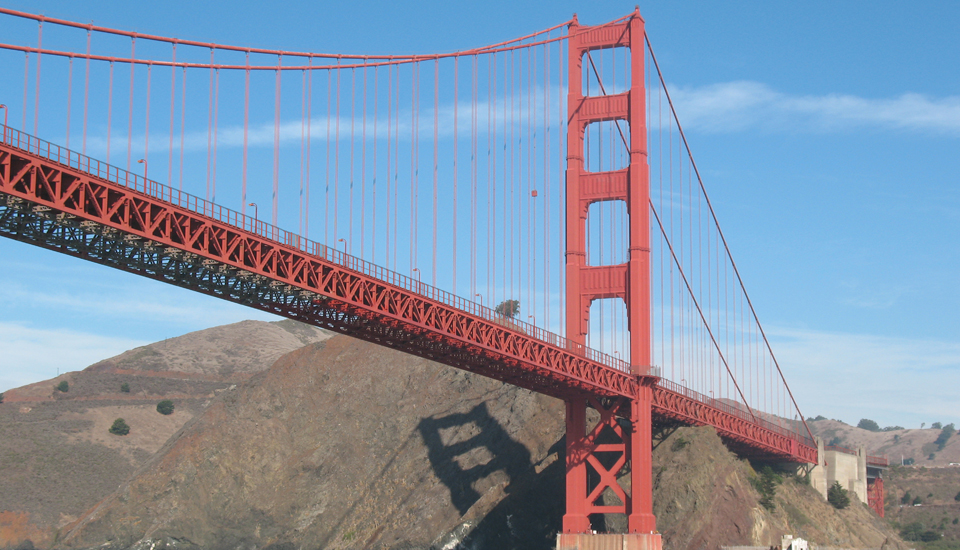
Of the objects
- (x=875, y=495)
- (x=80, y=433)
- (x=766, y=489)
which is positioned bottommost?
(x=875, y=495)

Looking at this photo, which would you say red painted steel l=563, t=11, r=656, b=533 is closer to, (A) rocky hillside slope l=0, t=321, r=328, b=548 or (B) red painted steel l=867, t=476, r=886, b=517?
(B) red painted steel l=867, t=476, r=886, b=517

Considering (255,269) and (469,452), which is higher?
(255,269)

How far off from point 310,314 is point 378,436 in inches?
2047

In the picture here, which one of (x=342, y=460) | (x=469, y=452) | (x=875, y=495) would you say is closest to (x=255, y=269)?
(x=469, y=452)

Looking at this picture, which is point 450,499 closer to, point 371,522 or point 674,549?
point 371,522

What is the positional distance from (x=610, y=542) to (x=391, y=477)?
3112 centimetres

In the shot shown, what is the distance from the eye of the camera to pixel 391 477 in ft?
307

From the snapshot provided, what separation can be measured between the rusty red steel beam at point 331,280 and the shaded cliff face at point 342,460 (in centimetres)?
1473

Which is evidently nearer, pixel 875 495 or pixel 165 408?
pixel 875 495

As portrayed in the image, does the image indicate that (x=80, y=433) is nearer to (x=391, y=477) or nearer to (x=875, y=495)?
(x=391, y=477)

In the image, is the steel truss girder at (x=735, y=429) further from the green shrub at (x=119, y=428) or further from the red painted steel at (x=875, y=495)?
the green shrub at (x=119, y=428)

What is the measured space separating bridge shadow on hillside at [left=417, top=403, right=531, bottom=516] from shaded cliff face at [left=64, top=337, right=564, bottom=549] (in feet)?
0.44

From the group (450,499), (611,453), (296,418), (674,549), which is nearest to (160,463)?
(296,418)

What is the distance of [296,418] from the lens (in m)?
109
